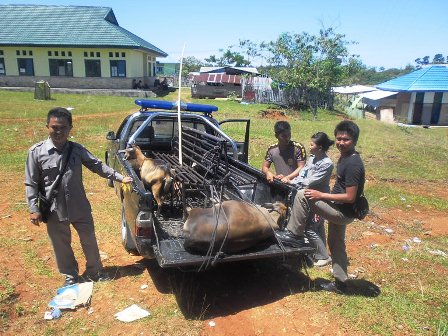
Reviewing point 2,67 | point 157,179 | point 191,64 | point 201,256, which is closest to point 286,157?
point 157,179

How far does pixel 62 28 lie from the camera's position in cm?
2841

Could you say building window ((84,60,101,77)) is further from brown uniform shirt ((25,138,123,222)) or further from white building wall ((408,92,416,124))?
brown uniform shirt ((25,138,123,222))

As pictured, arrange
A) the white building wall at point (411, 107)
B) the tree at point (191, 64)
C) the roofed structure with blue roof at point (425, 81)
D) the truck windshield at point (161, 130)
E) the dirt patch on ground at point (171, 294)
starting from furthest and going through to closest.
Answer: the tree at point (191, 64)
the white building wall at point (411, 107)
the roofed structure with blue roof at point (425, 81)
the truck windshield at point (161, 130)
the dirt patch on ground at point (171, 294)

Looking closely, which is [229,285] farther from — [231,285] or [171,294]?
[171,294]

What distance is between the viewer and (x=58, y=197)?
Answer: 3496 millimetres

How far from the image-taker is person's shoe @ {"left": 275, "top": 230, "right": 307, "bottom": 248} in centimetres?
367

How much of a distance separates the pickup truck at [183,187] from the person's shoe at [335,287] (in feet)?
1.75

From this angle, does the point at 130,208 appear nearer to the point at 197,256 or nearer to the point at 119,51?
the point at 197,256

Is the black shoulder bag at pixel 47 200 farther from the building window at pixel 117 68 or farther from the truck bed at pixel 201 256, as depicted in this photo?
the building window at pixel 117 68

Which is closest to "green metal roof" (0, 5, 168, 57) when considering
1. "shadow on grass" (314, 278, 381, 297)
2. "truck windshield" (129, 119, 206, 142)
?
"truck windshield" (129, 119, 206, 142)

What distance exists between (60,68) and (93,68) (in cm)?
254

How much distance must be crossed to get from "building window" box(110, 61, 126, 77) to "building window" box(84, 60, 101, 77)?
97cm

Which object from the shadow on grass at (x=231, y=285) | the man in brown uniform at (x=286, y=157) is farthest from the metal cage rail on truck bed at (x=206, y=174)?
the shadow on grass at (x=231, y=285)

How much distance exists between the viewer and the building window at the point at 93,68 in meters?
27.6
